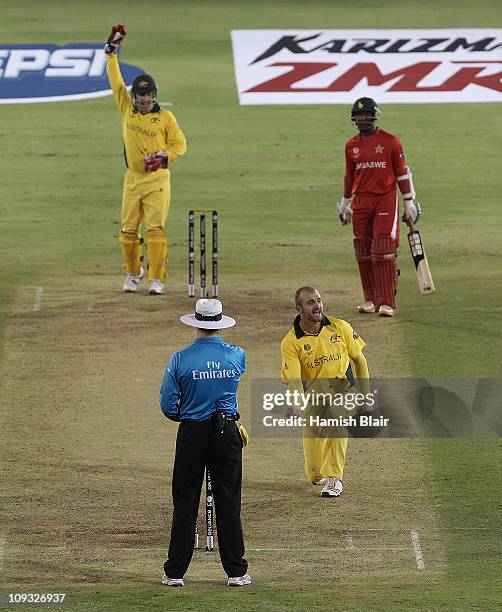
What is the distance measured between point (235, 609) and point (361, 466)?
3.89 m

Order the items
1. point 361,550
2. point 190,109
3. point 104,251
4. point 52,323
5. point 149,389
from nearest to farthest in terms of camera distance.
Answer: point 361,550, point 149,389, point 52,323, point 104,251, point 190,109

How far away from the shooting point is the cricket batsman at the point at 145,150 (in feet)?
64.0

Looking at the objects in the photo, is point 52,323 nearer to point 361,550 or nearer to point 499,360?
point 499,360

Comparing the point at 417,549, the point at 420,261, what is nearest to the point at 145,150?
the point at 420,261

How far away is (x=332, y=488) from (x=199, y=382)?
8.61 ft

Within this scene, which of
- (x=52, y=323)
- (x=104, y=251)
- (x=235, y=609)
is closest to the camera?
(x=235, y=609)

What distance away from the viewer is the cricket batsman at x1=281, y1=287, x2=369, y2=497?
13.0m

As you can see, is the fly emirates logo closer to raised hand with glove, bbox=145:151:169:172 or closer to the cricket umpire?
the cricket umpire

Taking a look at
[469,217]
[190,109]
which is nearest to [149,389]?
[469,217]

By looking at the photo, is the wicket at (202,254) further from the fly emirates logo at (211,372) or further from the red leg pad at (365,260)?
the fly emirates logo at (211,372)

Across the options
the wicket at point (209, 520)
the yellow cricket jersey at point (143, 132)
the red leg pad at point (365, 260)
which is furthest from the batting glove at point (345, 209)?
the wicket at point (209, 520)

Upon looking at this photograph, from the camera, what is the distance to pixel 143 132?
19547 mm

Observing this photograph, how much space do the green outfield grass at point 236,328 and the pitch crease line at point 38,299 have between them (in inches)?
3.1

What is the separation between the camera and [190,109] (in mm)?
30828
